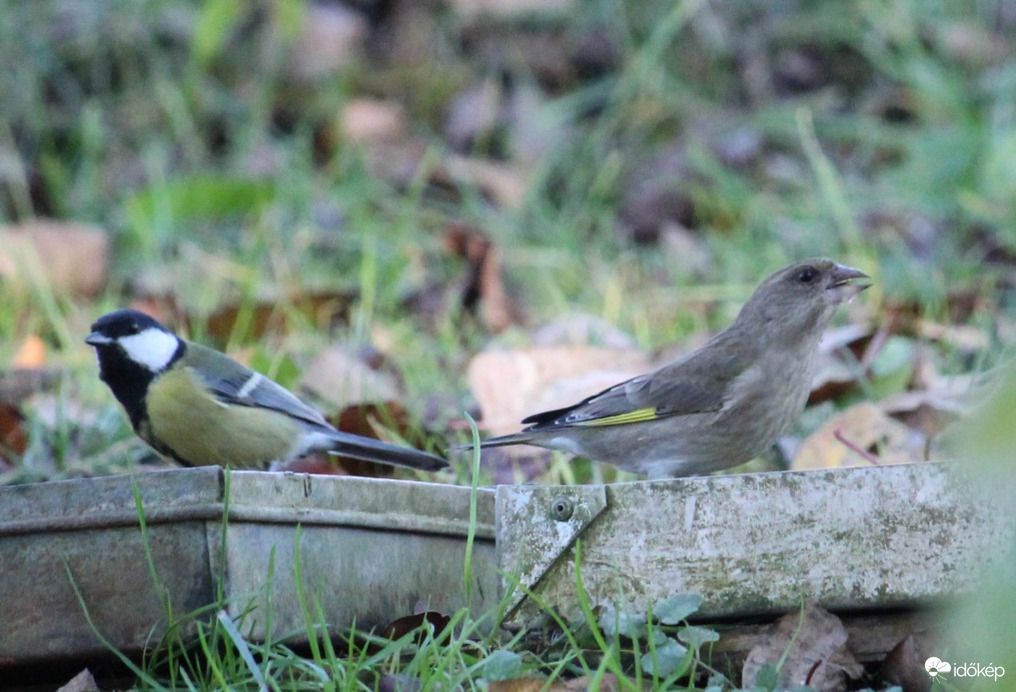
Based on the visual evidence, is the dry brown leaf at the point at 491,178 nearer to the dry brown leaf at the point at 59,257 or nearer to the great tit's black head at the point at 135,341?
the dry brown leaf at the point at 59,257

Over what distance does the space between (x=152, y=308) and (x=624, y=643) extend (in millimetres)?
3570

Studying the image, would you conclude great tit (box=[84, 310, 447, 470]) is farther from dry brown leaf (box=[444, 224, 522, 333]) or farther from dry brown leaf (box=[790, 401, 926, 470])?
dry brown leaf (box=[444, 224, 522, 333])

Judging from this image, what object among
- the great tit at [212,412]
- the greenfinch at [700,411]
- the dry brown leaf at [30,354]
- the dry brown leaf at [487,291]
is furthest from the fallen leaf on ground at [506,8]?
the greenfinch at [700,411]

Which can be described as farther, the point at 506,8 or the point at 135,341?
the point at 506,8

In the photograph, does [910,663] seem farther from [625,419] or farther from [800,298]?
[800,298]

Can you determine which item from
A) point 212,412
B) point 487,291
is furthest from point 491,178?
point 212,412

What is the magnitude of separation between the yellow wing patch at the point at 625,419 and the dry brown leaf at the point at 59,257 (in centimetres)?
309

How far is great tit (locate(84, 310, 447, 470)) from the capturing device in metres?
3.80

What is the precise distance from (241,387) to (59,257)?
104 inches

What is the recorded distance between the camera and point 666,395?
375cm

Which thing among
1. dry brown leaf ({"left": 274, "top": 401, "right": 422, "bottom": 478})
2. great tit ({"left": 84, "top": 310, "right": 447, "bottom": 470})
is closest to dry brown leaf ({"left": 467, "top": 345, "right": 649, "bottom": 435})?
dry brown leaf ({"left": 274, "top": 401, "right": 422, "bottom": 478})

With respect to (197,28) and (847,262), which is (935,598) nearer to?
(847,262)

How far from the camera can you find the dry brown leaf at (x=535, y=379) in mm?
4195

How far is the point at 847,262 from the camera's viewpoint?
598cm
